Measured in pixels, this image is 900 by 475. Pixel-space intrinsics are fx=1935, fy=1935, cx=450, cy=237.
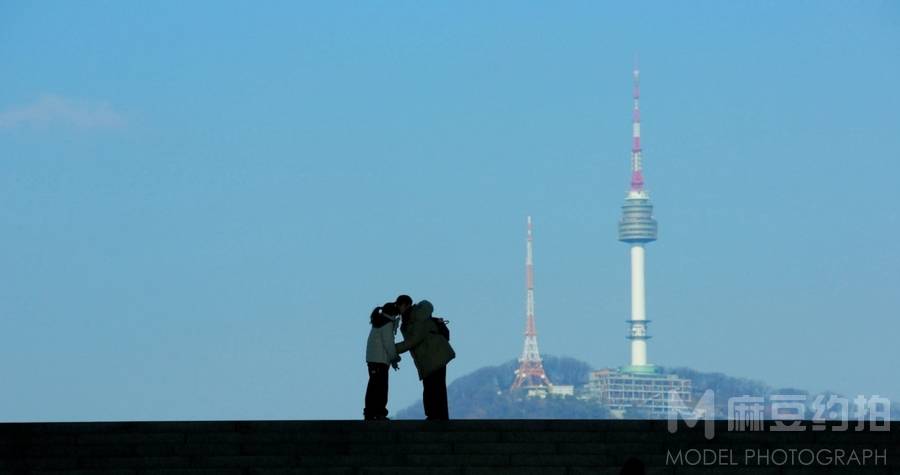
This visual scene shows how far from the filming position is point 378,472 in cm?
1973

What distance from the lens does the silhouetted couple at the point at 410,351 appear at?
870 inches

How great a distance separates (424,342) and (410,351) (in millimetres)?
234

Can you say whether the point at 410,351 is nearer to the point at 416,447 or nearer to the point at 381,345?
the point at 381,345

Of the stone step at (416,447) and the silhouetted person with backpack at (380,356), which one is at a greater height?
the silhouetted person with backpack at (380,356)

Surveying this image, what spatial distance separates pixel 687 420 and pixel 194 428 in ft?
17.1

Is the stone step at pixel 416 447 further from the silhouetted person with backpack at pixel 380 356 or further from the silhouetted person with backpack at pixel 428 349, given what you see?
the silhouetted person with backpack at pixel 380 356

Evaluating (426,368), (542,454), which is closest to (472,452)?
(542,454)

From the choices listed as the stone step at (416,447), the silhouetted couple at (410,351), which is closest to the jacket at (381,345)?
the silhouetted couple at (410,351)

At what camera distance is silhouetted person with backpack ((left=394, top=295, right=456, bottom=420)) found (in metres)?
22.1

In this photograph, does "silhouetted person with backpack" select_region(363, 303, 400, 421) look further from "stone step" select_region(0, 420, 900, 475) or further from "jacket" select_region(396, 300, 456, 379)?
"stone step" select_region(0, 420, 900, 475)

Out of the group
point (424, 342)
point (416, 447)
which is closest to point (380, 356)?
point (424, 342)

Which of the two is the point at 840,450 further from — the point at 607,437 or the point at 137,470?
the point at 137,470

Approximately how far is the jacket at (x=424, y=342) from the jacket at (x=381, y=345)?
0.10m

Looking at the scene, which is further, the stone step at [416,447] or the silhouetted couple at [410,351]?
the silhouetted couple at [410,351]
